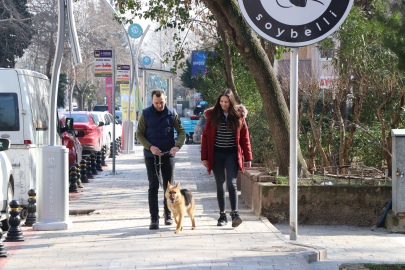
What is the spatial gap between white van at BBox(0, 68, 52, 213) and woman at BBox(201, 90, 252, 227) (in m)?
2.94

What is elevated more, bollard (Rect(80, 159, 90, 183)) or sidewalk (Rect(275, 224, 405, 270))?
bollard (Rect(80, 159, 90, 183))

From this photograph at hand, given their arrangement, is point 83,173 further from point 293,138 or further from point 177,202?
point 293,138

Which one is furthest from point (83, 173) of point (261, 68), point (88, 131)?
point (261, 68)

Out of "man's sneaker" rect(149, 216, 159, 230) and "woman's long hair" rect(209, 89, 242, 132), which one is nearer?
"man's sneaker" rect(149, 216, 159, 230)

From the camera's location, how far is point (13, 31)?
87.5 ft

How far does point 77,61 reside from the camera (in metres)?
8.03

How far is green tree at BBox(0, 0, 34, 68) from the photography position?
2486 cm

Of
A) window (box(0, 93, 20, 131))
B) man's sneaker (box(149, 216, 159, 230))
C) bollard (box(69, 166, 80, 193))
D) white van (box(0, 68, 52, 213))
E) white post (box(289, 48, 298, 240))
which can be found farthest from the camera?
bollard (box(69, 166, 80, 193))

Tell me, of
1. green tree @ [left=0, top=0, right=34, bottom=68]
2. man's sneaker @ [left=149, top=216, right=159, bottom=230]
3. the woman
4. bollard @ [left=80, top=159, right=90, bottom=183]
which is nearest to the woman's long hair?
the woman

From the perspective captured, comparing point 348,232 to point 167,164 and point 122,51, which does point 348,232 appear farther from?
point 122,51

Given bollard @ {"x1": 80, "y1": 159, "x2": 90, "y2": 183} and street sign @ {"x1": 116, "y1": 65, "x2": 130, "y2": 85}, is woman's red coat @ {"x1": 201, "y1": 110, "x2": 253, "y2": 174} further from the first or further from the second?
street sign @ {"x1": 116, "y1": 65, "x2": 130, "y2": 85}

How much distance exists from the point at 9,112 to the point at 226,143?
391 centimetres

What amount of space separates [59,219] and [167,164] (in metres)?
1.65

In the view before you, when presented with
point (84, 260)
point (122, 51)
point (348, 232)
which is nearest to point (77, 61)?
point (84, 260)
